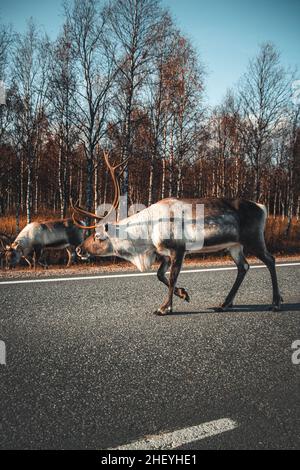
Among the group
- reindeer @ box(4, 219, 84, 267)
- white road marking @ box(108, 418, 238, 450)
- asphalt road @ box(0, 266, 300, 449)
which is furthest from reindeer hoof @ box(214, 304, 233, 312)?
reindeer @ box(4, 219, 84, 267)

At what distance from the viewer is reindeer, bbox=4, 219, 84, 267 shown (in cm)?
903

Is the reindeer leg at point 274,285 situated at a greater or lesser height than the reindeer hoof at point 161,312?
greater

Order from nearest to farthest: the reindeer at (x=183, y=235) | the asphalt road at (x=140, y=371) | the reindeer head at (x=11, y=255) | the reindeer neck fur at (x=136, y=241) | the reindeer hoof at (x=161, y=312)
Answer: the asphalt road at (x=140, y=371) < the reindeer hoof at (x=161, y=312) < the reindeer at (x=183, y=235) < the reindeer neck fur at (x=136, y=241) < the reindeer head at (x=11, y=255)

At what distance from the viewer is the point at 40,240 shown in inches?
382

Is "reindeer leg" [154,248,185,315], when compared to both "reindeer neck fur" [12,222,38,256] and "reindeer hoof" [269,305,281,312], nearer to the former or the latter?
"reindeer hoof" [269,305,281,312]

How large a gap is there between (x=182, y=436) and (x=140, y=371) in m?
0.85

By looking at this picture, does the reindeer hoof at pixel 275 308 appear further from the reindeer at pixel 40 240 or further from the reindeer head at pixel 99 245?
the reindeer at pixel 40 240

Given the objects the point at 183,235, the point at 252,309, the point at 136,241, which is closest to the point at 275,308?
the point at 252,309

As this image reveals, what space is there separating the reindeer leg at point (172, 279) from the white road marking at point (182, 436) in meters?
2.14

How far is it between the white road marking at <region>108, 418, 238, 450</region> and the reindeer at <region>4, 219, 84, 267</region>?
25.3 ft

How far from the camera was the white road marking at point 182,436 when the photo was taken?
72.6 inches

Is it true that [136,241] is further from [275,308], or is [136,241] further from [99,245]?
[275,308]

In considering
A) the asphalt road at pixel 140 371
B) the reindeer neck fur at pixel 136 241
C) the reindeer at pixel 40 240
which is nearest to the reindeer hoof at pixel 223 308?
the asphalt road at pixel 140 371

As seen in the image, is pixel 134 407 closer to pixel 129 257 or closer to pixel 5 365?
pixel 5 365
